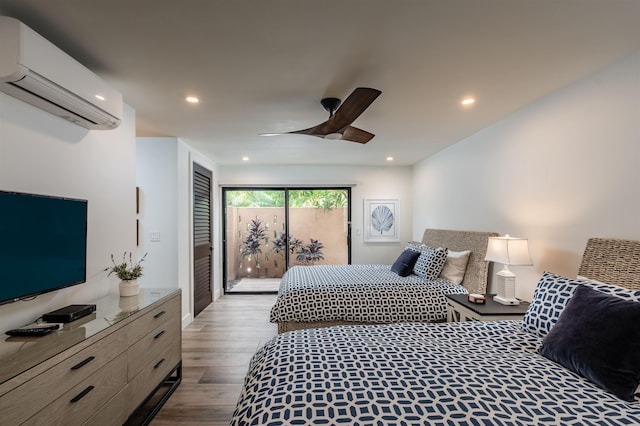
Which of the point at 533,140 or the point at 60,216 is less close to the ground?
the point at 533,140

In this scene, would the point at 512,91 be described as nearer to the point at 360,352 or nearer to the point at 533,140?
the point at 533,140

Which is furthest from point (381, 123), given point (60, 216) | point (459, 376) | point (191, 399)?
point (191, 399)

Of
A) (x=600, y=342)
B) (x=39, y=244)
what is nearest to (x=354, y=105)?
(x=600, y=342)

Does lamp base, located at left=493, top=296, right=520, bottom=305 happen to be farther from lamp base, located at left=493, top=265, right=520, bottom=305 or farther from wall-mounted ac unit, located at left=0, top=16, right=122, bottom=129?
wall-mounted ac unit, located at left=0, top=16, right=122, bottom=129

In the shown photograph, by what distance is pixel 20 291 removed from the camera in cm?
144

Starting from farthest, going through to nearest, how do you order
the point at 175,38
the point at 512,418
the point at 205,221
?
1. the point at 205,221
2. the point at 175,38
3. the point at 512,418

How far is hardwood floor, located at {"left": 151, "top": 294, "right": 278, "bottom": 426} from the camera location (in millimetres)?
2047

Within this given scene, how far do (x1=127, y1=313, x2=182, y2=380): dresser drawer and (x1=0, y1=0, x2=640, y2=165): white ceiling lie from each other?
180 centimetres

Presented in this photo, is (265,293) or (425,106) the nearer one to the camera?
(425,106)

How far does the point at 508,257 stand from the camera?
235 cm

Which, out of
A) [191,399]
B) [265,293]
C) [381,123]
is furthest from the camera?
[265,293]

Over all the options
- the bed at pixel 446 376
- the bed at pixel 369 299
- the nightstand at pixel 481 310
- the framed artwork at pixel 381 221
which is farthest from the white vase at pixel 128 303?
the framed artwork at pixel 381 221

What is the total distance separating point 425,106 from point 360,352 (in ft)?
7.18

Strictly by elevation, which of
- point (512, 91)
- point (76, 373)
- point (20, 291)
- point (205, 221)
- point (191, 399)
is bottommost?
point (191, 399)
